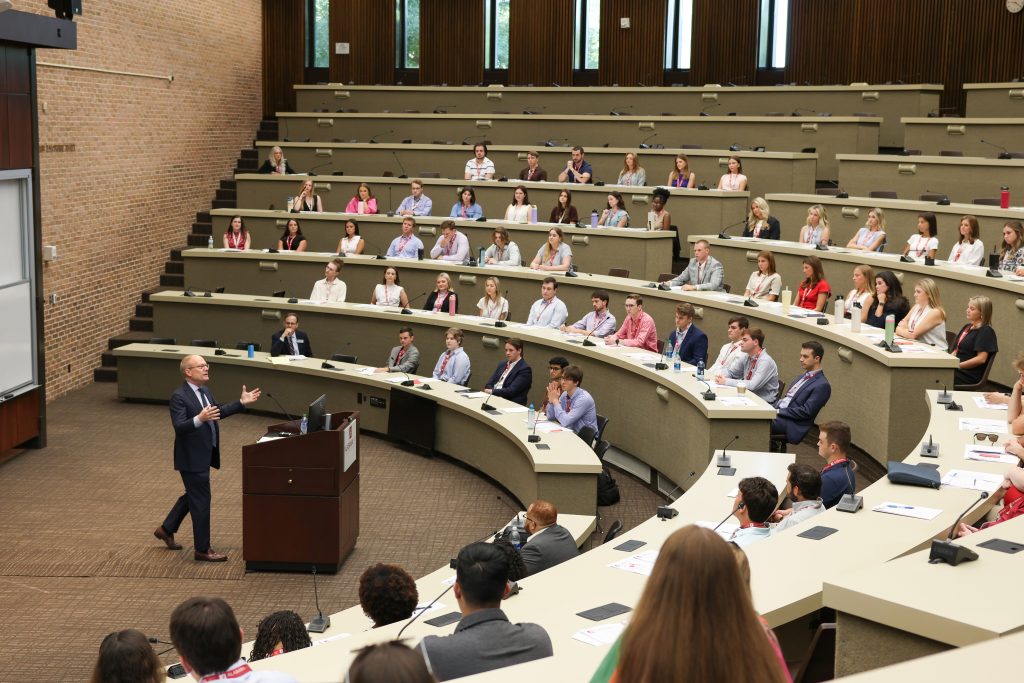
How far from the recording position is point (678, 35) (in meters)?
19.6

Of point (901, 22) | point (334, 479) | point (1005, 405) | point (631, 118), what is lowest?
point (334, 479)

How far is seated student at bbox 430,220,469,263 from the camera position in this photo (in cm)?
1359

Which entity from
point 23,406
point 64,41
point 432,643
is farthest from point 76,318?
point 432,643

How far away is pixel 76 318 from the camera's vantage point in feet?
43.9

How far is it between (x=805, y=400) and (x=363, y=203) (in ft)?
26.6

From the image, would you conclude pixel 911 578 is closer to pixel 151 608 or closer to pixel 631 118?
pixel 151 608

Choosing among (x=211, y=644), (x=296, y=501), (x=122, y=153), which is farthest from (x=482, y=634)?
(x=122, y=153)

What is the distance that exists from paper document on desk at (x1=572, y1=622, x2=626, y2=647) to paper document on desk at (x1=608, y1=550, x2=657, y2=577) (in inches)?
32.2

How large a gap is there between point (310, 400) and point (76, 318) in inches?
137

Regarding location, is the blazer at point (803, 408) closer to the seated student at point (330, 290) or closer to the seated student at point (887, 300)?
the seated student at point (887, 300)

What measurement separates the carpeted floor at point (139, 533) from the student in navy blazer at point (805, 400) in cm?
125

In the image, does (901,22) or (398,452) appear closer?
(398,452)

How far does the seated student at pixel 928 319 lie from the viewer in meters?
9.09

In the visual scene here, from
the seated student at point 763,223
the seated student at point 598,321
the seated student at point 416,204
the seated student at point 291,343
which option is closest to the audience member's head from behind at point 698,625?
the seated student at point 598,321
